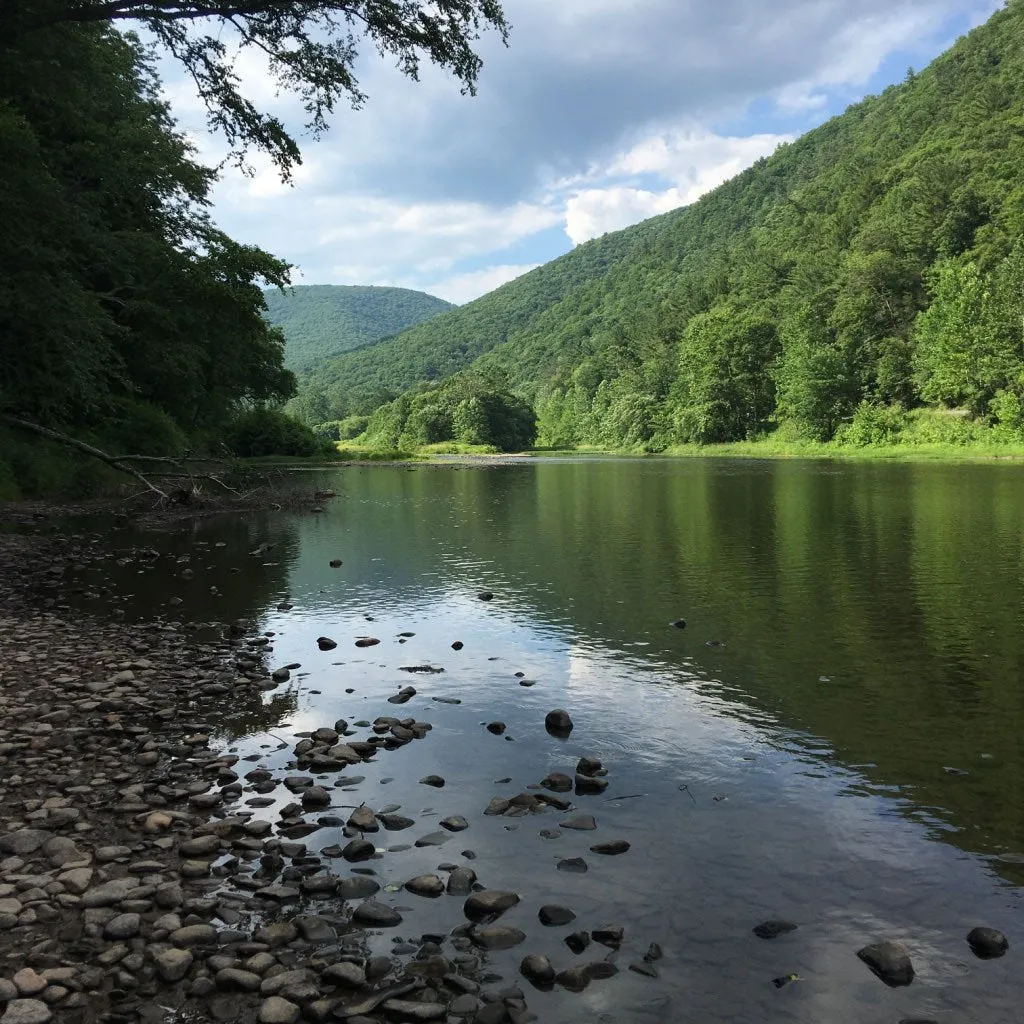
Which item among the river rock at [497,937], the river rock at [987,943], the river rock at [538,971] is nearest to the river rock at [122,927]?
the river rock at [497,937]

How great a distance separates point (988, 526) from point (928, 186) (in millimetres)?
118669

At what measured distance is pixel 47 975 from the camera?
5062 millimetres

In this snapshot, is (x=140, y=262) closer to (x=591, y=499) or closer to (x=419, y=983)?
(x=591, y=499)

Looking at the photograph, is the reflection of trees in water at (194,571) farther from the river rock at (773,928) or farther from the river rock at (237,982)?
the river rock at (773,928)

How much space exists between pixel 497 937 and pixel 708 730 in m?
5.19

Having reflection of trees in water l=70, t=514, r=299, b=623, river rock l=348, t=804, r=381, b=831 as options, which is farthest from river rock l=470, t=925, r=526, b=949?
reflection of trees in water l=70, t=514, r=299, b=623

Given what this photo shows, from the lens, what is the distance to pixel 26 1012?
471 centimetres

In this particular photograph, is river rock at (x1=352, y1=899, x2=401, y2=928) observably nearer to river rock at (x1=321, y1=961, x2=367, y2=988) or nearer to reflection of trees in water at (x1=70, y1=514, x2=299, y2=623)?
river rock at (x1=321, y1=961, x2=367, y2=988)

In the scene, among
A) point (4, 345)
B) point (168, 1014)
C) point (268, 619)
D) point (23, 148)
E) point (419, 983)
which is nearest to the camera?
point (168, 1014)

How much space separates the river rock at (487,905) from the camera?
6141mm

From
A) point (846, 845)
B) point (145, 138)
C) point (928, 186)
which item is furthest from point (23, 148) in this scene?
point (928, 186)

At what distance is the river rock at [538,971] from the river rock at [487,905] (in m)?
0.67

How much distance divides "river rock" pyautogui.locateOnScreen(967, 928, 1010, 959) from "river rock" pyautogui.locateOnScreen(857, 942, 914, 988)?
1.73 ft

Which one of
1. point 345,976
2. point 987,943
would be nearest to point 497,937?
point 345,976
